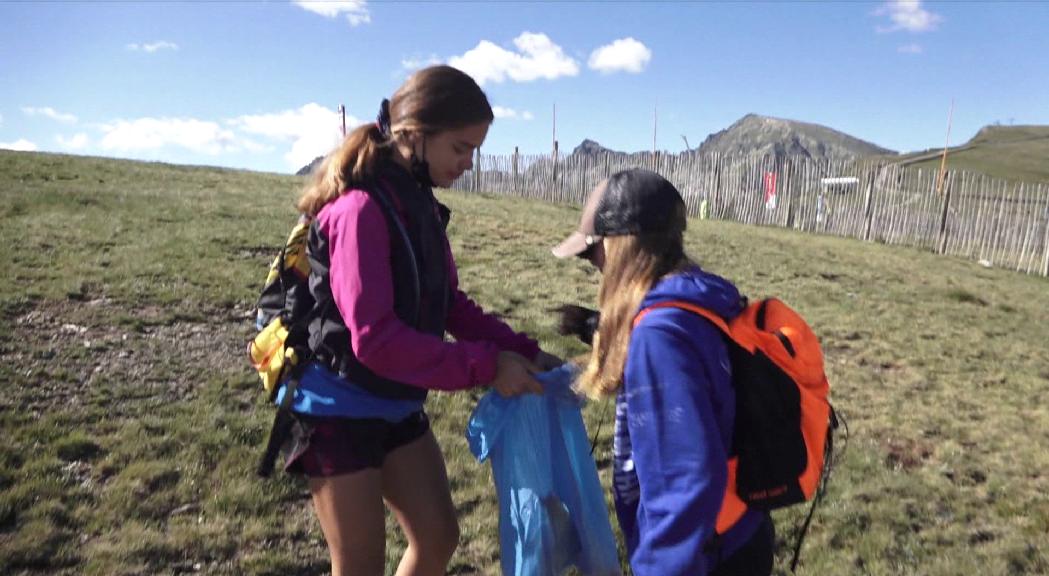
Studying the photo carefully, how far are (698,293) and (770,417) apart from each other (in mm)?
303

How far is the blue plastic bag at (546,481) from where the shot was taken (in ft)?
7.35

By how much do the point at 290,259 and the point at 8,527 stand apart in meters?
2.20

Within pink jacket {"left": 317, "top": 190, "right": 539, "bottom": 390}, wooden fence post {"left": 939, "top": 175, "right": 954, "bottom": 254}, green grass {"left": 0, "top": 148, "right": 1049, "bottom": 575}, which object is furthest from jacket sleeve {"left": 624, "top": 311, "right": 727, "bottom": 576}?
wooden fence post {"left": 939, "top": 175, "right": 954, "bottom": 254}

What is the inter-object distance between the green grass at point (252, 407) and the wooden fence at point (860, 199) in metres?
4.76

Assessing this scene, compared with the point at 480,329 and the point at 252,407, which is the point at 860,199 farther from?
the point at 480,329

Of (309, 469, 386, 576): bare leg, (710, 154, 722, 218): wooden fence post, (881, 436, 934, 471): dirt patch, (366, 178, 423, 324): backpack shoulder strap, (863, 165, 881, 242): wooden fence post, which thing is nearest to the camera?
(366, 178, 423, 324): backpack shoulder strap

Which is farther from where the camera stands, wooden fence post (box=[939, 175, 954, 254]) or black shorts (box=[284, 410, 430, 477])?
wooden fence post (box=[939, 175, 954, 254])

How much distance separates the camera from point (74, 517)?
3412 millimetres

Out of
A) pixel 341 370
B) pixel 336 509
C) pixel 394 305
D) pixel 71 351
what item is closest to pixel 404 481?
pixel 336 509

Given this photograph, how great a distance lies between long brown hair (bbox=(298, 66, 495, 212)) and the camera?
6.61ft

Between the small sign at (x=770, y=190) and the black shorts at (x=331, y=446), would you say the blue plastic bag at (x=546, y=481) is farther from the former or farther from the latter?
the small sign at (x=770, y=190)

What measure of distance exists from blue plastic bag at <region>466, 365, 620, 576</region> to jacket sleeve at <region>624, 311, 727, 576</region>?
0.60 metres

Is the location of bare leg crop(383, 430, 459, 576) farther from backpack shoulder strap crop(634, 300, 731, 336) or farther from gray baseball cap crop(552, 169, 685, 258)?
backpack shoulder strap crop(634, 300, 731, 336)

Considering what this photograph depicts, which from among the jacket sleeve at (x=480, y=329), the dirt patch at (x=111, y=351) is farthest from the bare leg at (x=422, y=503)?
the dirt patch at (x=111, y=351)
